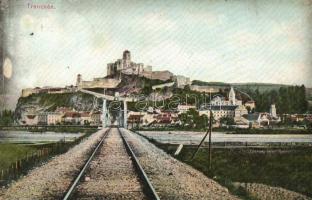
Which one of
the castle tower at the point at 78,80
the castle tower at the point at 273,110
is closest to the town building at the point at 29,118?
the castle tower at the point at 78,80

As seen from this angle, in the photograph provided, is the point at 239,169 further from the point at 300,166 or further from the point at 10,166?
the point at 10,166

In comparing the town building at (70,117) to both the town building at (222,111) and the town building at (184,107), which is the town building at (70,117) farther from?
the town building at (222,111)

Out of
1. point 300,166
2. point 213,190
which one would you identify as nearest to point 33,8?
point 213,190

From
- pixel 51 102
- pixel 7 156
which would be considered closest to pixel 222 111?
pixel 51 102

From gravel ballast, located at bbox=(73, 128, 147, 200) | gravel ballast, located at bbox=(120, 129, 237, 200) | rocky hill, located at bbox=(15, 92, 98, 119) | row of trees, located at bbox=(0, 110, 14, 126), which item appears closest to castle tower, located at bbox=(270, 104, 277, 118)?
gravel ballast, located at bbox=(120, 129, 237, 200)

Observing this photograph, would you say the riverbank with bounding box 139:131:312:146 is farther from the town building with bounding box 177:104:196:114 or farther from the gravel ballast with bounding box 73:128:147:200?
the gravel ballast with bounding box 73:128:147:200

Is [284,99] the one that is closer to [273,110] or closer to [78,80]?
[273,110]
